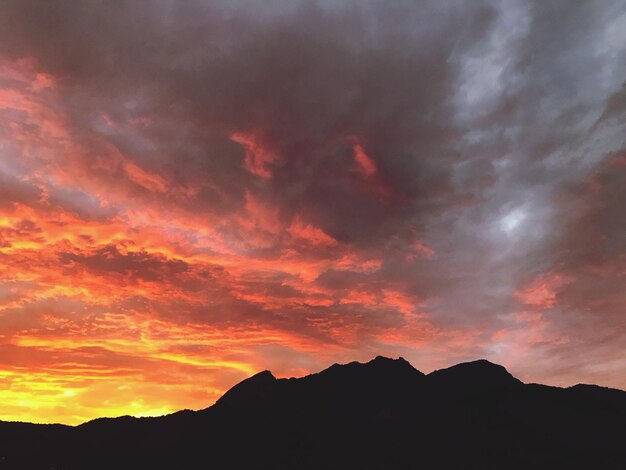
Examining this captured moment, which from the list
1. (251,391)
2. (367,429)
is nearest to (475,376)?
(367,429)

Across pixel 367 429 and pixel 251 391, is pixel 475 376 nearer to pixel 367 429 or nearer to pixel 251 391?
pixel 367 429

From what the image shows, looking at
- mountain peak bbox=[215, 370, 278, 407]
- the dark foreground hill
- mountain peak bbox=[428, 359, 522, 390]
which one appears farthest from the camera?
mountain peak bbox=[215, 370, 278, 407]

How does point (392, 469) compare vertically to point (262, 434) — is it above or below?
below

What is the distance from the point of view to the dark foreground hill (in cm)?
8656

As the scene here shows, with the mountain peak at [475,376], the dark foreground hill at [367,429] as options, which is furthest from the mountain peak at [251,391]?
the mountain peak at [475,376]

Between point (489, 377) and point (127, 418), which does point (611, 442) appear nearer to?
point (489, 377)

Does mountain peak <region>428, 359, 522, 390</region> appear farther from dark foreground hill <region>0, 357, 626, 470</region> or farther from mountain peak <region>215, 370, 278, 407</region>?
mountain peak <region>215, 370, 278, 407</region>

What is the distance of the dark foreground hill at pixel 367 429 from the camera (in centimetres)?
8656

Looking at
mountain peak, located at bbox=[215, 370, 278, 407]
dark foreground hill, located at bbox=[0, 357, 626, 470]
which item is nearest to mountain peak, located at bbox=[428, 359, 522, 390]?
dark foreground hill, located at bbox=[0, 357, 626, 470]

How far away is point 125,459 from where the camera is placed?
9506 centimetres

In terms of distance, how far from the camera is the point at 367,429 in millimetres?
97250

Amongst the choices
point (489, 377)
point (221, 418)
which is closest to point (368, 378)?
point (489, 377)

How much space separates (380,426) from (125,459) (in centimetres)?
4862

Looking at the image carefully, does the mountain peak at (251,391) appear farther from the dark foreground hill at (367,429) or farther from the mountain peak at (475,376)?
the mountain peak at (475,376)
